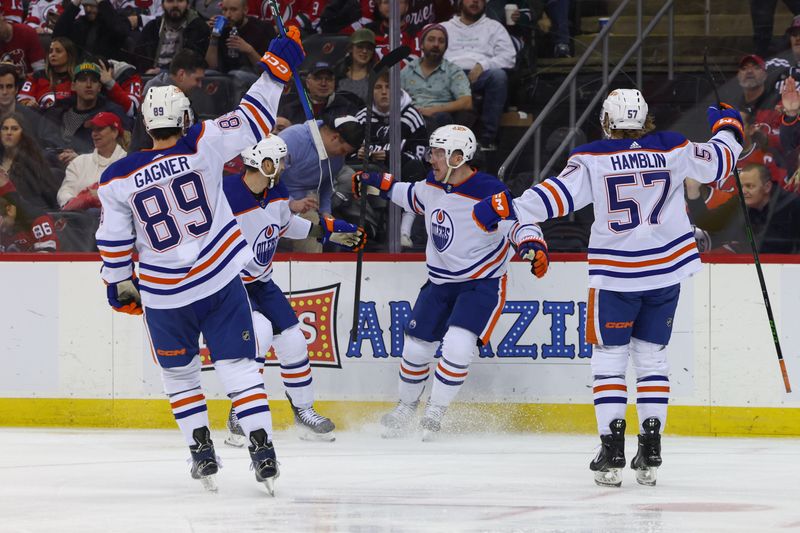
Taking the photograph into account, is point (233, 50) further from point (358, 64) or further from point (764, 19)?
point (764, 19)

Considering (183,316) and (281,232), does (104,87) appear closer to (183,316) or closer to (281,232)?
(281,232)

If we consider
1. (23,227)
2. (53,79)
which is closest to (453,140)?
(23,227)

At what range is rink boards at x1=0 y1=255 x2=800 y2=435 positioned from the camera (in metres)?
5.81

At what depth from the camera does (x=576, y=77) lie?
20.8ft

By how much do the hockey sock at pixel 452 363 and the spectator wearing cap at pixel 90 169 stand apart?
75.1 inches

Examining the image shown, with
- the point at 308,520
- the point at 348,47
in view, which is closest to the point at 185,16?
the point at 348,47

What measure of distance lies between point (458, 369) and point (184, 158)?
1.94m

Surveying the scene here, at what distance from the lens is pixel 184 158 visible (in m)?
4.17

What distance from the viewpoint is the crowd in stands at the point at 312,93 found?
6035mm

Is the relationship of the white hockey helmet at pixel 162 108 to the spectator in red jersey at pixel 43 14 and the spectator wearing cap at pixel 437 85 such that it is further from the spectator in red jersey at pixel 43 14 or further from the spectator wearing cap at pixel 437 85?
the spectator in red jersey at pixel 43 14

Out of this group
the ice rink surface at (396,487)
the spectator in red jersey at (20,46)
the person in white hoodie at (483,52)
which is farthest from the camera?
the spectator in red jersey at (20,46)

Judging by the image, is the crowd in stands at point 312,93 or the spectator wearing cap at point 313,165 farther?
the spectator wearing cap at point 313,165

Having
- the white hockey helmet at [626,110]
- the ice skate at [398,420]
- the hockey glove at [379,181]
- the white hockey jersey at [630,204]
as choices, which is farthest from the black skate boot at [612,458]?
the hockey glove at [379,181]

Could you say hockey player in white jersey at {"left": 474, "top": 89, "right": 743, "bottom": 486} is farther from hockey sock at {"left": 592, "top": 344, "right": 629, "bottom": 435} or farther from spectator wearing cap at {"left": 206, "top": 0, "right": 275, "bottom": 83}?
spectator wearing cap at {"left": 206, "top": 0, "right": 275, "bottom": 83}
